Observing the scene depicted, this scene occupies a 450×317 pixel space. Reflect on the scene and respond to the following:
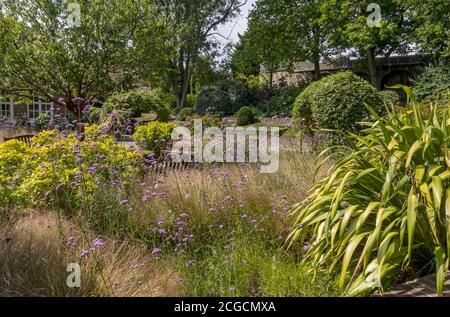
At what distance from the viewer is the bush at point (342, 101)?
8148 mm

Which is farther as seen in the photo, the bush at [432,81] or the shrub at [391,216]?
the bush at [432,81]

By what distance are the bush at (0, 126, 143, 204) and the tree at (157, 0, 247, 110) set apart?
70.0 ft

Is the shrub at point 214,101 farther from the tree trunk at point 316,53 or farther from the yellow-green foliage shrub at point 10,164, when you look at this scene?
the yellow-green foliage shrub at point 10,164

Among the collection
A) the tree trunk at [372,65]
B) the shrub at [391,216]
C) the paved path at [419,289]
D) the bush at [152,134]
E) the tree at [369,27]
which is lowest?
the paved path at [419,289]

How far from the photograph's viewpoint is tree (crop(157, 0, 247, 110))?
2577 centimetres

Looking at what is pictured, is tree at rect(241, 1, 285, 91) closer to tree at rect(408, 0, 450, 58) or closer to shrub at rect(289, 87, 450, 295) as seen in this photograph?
tree at rect(408, 0, 450, 58)

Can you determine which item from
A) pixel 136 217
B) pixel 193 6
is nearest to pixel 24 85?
pixel 136 217

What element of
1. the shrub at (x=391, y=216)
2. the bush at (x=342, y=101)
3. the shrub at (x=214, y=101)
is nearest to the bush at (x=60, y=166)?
the shrub at (x=391, y=216)

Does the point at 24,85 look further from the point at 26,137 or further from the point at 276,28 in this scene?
the point at 276,28

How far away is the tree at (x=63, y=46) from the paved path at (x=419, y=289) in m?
10.1

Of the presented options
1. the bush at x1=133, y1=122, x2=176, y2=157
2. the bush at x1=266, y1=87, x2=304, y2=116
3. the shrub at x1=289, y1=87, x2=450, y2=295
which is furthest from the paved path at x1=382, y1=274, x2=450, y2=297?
the bush at x1=266, y1=87, x2=304, y2=116

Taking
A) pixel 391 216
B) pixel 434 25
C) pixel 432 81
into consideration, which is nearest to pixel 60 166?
pixel 391 216

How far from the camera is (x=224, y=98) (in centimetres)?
2238

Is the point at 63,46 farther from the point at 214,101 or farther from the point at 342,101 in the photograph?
the point at 214,101
